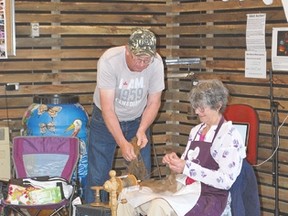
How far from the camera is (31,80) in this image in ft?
17.7

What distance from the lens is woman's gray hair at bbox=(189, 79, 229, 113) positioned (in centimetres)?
330

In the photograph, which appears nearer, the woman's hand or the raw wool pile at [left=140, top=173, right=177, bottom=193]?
the woman's hand

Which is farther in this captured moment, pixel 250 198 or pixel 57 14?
pixel 57 14

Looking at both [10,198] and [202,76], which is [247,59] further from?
[10,198]

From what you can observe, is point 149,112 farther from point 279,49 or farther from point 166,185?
point 279,49

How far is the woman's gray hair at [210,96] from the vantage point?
10.8 ft

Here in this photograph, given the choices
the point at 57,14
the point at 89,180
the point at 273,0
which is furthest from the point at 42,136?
the point at 273,0

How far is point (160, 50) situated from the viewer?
5945 mm

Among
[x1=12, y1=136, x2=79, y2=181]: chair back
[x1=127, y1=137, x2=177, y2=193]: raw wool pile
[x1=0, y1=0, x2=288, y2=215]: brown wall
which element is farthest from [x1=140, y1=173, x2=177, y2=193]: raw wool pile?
[x1=0, y1=0, x2=288, y2=215]: brown wall

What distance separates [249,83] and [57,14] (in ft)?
6.03

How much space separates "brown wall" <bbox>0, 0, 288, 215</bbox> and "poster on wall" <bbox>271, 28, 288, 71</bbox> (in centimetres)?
7

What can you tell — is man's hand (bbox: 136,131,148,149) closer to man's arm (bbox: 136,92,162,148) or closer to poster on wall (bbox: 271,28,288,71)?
man's arm (bbox: 136,92,162,148)

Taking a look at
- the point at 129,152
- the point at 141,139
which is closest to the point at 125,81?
the point at 141,139

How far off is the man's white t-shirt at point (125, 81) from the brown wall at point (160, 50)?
111cm
